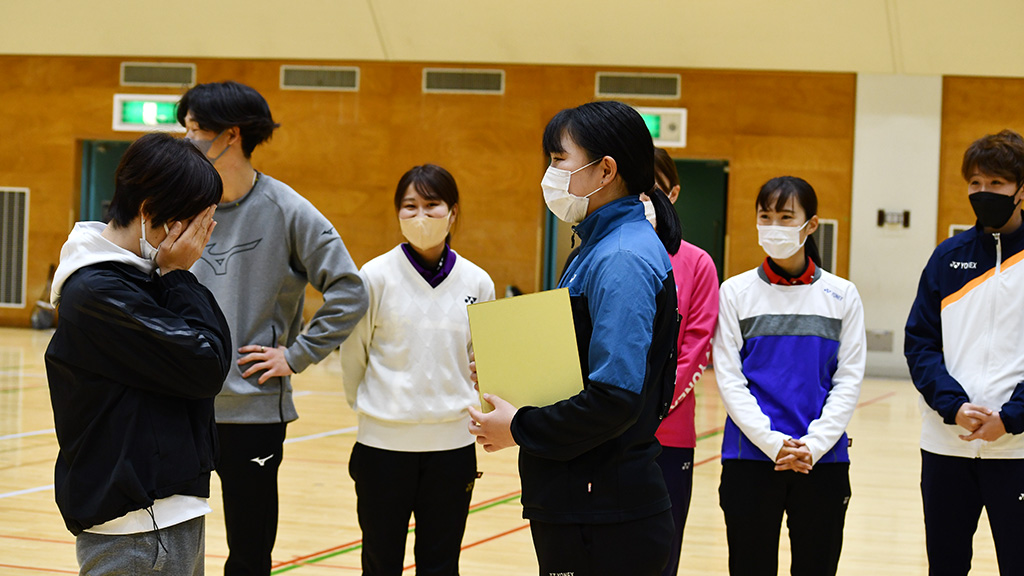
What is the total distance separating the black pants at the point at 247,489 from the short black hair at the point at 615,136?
1.41 metres

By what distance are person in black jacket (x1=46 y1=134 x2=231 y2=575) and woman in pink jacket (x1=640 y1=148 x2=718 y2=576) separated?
1.48m

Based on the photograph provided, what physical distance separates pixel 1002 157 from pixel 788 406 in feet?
3.28

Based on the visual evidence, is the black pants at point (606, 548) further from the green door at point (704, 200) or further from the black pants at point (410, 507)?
the green door at point (704, 200)

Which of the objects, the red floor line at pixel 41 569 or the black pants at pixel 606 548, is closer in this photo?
the black pants at pixel 606 548

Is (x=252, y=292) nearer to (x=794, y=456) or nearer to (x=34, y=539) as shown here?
(x=794, y=456)

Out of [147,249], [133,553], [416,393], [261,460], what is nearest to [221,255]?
[261,460]

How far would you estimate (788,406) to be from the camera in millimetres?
3086

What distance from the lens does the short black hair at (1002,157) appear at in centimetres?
308

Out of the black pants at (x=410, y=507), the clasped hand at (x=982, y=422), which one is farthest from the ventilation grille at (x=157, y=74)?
the clasped hand at (x=982, y=422)

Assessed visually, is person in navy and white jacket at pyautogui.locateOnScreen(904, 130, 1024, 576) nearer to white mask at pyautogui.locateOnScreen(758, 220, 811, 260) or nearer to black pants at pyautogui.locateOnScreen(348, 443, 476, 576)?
white mask at pyautogui.locateOnScreen(758, 220, 811, 260)

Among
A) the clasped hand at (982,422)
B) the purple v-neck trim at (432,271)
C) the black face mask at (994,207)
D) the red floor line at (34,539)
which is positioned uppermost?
the black face mask at (994,207)

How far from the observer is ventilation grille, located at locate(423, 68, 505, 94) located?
12.6 meters

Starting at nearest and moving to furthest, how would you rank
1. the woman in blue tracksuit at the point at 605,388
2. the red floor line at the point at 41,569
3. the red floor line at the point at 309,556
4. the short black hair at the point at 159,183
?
the woman in blue tracksuit at the point at 605,388 < the short black hair at the point at 159,183 < the red floor line at the point at 41,569 < the red floor line at the point at 309,556

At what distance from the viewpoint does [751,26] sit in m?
11.5
